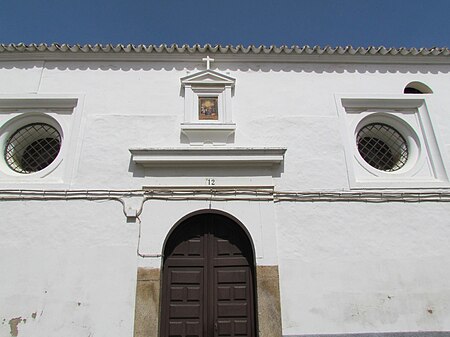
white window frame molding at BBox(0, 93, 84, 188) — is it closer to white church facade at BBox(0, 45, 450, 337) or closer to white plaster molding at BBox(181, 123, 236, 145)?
white church facade at BBox(0, 45, 450, 337)

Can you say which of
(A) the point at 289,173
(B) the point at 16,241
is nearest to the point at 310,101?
(A) the point at 289,173

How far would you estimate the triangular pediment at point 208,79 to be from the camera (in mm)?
5895

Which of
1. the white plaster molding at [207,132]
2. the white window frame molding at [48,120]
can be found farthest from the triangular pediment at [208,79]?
the white window frame molding at [48,120]

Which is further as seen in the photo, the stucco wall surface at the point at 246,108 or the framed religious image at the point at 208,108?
the framed religious image at the point at 208,108

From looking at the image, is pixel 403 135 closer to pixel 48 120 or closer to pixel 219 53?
pixel 219 53

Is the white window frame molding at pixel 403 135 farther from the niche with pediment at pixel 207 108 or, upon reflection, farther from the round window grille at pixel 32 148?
the round window grille at pixel 32 148

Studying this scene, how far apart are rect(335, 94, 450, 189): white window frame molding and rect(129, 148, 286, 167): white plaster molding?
1.23m

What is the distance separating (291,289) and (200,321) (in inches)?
50.4

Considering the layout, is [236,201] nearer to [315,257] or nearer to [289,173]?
[289,173]

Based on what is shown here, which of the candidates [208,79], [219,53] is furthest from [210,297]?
[219,53]

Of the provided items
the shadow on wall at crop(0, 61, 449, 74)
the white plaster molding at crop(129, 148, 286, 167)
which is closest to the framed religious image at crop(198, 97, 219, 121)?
the shadow on wall at crop(0, 61, 449, 74)

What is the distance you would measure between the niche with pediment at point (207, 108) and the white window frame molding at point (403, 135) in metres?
1.82

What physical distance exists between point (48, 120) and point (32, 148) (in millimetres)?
534

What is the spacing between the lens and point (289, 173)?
17.7 feet
